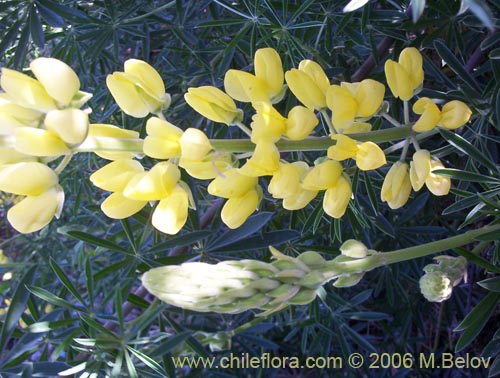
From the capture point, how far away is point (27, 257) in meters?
2.97

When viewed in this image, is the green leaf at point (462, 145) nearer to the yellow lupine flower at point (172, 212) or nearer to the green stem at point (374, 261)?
the green stem at point (374, 261)

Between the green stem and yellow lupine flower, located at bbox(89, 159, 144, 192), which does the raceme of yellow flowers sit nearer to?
yellow lupine flower, located at bbox(89, 159, 144, 192)

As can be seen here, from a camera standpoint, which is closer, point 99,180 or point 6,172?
point 6,172

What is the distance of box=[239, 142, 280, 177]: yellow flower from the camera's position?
1015mm

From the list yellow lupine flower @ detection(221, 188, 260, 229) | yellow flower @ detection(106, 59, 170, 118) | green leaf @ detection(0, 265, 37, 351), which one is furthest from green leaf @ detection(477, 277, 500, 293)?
green leaf @ detection(0, 265, 37, 351)

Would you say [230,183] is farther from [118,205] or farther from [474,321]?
[474,321]

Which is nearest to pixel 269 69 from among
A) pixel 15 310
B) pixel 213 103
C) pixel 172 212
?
pixel 213 103

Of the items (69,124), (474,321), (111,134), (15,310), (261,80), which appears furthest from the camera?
(15,310)

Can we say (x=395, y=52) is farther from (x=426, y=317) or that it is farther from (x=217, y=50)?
(x=426, y=317)

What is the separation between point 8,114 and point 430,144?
1440 millimetres

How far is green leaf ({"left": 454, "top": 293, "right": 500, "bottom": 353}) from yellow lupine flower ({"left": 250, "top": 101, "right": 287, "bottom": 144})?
0.66 metres

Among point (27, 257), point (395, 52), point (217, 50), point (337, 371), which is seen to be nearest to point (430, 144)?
point (395, 52)

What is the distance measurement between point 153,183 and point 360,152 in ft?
1.21

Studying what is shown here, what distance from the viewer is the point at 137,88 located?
110cm
